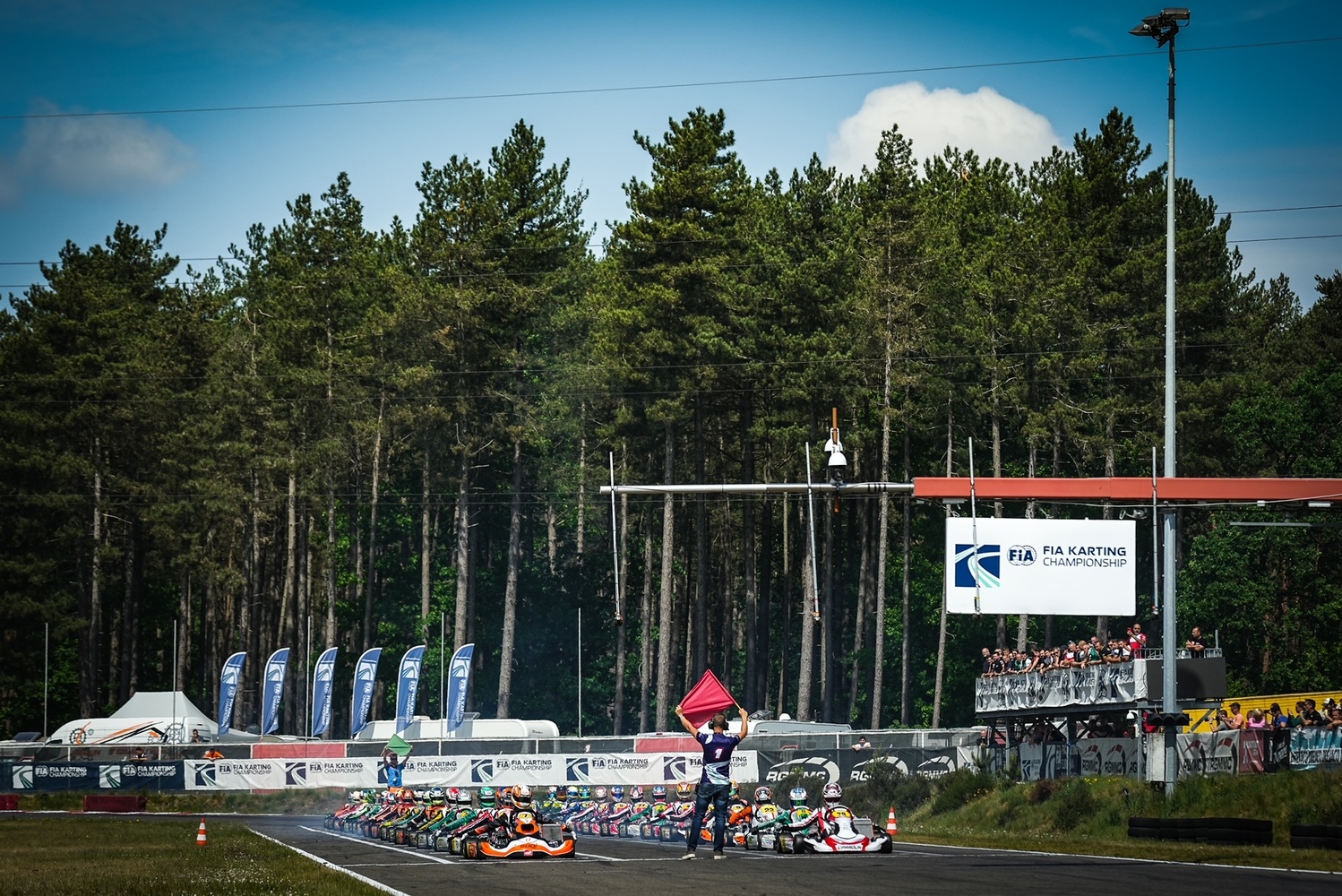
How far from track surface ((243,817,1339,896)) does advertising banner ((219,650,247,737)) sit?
4236 cm

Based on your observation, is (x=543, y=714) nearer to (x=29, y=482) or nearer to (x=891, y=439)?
(x=891, y=439)

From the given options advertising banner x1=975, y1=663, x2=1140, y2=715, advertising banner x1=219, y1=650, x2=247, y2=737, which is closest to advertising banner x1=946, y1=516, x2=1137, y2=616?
advertising banner x1=975, y1=663, x2=1140, y2=715

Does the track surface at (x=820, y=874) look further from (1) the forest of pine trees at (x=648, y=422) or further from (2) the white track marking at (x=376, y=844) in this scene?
(1) the forest of pine trees at (x=648, y=422)

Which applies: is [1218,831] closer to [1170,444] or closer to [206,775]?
[1170,444]

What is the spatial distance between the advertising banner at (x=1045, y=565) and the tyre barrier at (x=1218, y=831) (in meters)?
14.2

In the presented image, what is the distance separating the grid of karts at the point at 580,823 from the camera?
982 inches

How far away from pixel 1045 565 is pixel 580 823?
14057 mm

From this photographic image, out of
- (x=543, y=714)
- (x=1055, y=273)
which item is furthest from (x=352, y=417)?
(x=1055, y=273)

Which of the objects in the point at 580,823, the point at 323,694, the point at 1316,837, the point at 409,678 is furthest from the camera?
the point at 323,694

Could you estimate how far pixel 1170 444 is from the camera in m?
31.5

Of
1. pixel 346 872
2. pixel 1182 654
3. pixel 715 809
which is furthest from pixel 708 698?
pixel 346 872

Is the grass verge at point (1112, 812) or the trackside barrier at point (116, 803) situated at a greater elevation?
the grass verge at point (1112, 812)

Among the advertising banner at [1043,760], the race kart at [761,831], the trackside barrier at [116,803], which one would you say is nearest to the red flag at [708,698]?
the advertising banner at [1043,760]

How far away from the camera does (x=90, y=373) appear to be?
280ft
